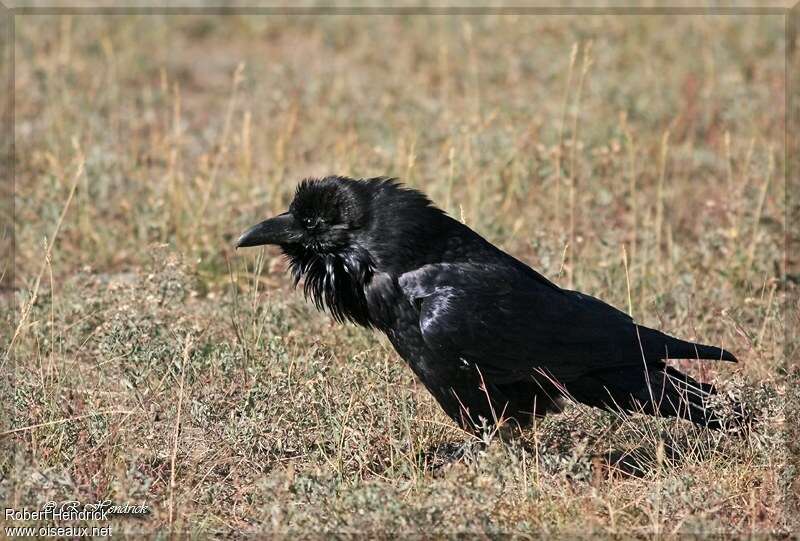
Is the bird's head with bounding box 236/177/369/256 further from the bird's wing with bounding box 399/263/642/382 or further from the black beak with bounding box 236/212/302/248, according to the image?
the bird's wing with bounding box 399/263/642/382

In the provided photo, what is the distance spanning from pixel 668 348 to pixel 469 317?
0.88 meters

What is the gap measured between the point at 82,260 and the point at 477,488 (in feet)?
12.2

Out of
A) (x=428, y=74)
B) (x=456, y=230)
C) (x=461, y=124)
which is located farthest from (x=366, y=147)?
(x=456, y=230)

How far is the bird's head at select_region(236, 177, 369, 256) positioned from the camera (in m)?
5.01

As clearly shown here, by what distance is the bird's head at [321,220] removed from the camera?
501cm

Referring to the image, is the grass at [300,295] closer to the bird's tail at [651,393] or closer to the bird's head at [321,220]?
the bird's tail at [651,393]

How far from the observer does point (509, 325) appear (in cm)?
479

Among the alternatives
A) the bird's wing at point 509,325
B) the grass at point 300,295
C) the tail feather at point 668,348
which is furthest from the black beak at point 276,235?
the tail feather at point 668,348

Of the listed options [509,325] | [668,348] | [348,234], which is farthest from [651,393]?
[348,234]
